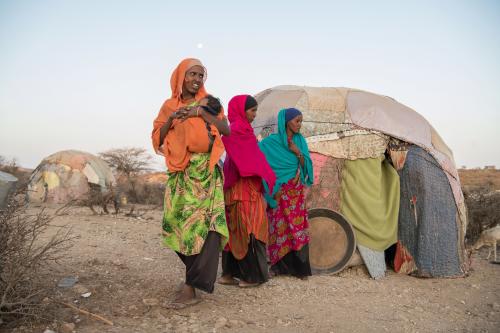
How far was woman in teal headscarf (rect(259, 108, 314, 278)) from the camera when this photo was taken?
4852 millimetres

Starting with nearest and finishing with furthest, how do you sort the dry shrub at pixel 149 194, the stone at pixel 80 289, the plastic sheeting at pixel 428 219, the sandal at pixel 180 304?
the sandal at pixel 180 304
the stone at pixel 80 289
the plastic sheeting at pixel 428 219
the dry shrub at pixel 149 194

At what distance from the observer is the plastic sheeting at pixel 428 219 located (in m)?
5.32

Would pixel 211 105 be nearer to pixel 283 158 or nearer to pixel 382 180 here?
pixel 283 158

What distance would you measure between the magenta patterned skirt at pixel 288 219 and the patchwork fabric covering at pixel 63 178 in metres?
7.28

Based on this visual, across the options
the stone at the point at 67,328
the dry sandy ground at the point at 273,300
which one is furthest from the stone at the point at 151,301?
the stone at the point at 67,328

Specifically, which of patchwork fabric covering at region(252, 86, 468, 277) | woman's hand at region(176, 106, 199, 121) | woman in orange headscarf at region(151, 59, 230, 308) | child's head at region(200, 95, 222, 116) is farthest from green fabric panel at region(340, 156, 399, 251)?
woman's hand at region(176, 106, 199, 121)

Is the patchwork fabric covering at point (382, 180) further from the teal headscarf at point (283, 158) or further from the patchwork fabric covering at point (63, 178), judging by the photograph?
the patchwork fabric covering at point (63, 178)

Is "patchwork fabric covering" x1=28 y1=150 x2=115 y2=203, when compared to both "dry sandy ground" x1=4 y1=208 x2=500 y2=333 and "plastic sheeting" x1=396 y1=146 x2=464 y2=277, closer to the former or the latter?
"dry sandy ground" x1=4 y1=208 x2=500 y2=333

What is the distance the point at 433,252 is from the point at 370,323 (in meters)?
2.17

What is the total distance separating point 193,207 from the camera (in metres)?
3.46

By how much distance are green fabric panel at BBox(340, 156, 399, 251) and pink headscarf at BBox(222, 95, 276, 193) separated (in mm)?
1430

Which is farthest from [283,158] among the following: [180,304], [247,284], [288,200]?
[180,304]

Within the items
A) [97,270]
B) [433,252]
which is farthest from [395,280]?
[97,270]

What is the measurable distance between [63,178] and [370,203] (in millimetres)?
8534
